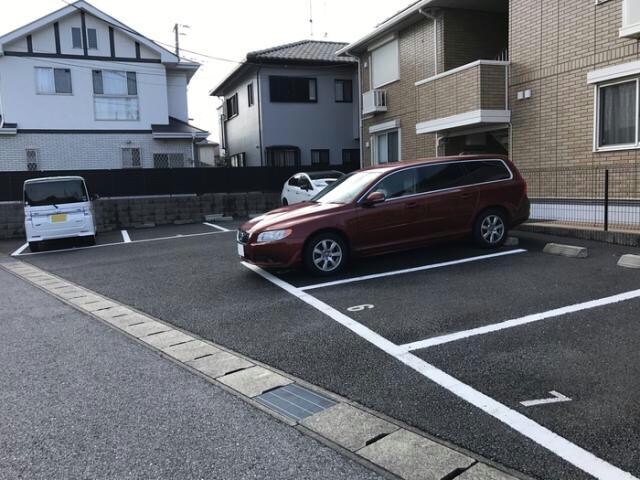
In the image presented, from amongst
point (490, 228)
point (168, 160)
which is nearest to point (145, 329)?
point (490, 228)

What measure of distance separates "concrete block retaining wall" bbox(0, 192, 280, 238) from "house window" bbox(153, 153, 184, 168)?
4810 millimetres

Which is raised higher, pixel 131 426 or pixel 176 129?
pixel 176 129

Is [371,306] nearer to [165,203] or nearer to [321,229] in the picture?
[321,229]

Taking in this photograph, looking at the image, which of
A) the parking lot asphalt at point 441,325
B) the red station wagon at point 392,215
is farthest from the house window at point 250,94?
the red station wagon at point 392,215

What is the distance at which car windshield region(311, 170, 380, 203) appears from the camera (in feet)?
26.8

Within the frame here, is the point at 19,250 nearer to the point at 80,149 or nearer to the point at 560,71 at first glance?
the point at 80,149

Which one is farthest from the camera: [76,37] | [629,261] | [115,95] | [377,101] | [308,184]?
[115,95]

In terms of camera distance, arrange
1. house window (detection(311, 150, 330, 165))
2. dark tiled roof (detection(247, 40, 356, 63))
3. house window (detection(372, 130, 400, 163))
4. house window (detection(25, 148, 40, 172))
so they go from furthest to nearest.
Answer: house window (detection(311, 150, 330, 165))
dark tiled roof (detection(247, 40, 356, 63))
house window (detection(25, 148, 40, 172))
house window (detection(372, 130, 400, 163))

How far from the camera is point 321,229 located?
298 inches

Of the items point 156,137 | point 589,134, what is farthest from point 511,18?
point 156,137

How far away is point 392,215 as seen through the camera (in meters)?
8.02

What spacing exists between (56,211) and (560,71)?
1173 centimetres

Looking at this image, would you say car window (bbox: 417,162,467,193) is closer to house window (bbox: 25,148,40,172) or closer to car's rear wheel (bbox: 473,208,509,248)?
car's rear wheel (bbox: 473,208,509,248)

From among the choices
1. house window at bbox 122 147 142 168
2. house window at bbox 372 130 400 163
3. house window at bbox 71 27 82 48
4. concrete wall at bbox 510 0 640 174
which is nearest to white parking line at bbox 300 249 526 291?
concrete wall at bbox 510 0 640 174
